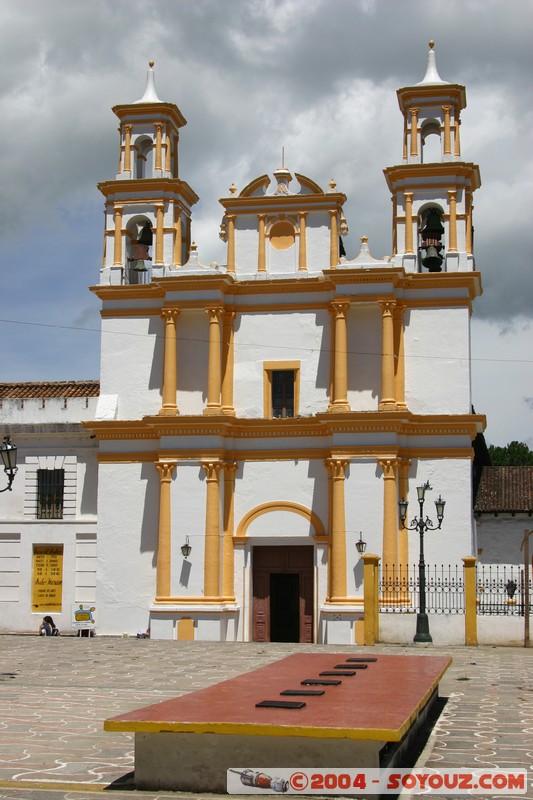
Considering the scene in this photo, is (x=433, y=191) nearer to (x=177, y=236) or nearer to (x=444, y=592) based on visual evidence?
(x=177, y=236)

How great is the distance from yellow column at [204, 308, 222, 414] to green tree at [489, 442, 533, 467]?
33655 millimetres

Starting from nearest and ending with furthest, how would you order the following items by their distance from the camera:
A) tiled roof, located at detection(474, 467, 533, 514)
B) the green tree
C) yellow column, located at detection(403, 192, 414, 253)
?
1. yellow column, located at detection(403, 192, 414, 253)
2. tiled roof, located at detection(474, 467, 533, 514)
3. the green tree

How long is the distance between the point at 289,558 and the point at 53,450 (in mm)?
7356

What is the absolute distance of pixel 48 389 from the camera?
110ft

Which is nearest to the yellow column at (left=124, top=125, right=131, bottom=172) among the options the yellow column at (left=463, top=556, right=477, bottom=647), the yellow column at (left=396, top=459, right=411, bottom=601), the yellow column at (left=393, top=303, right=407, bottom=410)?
the yellow column at (left=393, top=303, right=407, bottom=410)

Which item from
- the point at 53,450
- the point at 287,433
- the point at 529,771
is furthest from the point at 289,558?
the point at 529,771

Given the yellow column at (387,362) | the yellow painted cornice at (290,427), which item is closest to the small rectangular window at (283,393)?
the yellow painted cornice at (290,427)

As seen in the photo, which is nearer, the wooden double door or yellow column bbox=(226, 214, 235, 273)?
the wooden double door

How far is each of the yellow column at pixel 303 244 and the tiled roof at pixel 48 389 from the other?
7649mm

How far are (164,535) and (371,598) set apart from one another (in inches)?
243

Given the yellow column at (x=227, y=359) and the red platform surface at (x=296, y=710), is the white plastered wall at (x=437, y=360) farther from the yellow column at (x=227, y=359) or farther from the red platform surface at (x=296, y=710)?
the red platform surface at (x=296, y=710)

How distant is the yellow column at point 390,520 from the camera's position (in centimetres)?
2653

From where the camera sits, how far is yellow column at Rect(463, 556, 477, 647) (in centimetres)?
2330

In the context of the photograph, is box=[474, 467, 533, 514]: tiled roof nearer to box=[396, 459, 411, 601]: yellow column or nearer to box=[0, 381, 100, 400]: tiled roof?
box=[396, 459, 411, 601]: yellow column
